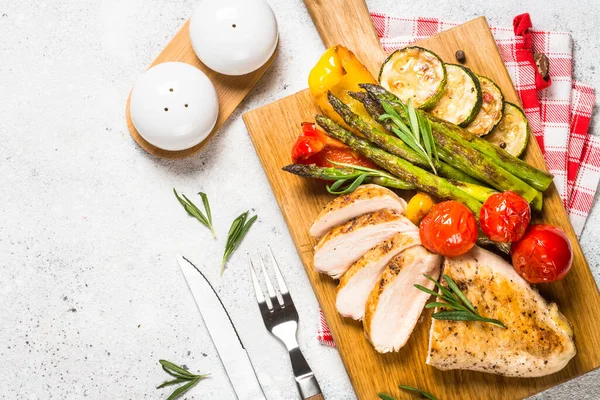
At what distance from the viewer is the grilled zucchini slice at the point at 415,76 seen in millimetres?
3232

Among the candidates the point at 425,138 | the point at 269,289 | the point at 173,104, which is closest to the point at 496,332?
the point at 425,138

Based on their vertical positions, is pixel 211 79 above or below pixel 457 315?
above

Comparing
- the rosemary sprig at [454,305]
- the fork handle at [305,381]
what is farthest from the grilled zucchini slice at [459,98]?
the fork handle at [305,381]

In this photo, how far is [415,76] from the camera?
3.29 meters

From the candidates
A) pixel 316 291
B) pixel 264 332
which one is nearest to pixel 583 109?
pixel 316 291

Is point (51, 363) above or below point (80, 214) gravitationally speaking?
below

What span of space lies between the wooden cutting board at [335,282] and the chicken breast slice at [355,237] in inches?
7.5

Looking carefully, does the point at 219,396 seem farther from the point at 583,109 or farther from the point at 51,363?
the point at 583,109

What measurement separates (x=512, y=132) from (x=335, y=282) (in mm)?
1200

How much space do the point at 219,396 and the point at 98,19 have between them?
7.34 ft

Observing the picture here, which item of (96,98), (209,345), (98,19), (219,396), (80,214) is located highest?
(98,19)

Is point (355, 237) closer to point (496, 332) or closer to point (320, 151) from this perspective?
point (320, 151)

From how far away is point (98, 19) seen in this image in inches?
146

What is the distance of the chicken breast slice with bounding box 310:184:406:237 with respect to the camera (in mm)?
3141
